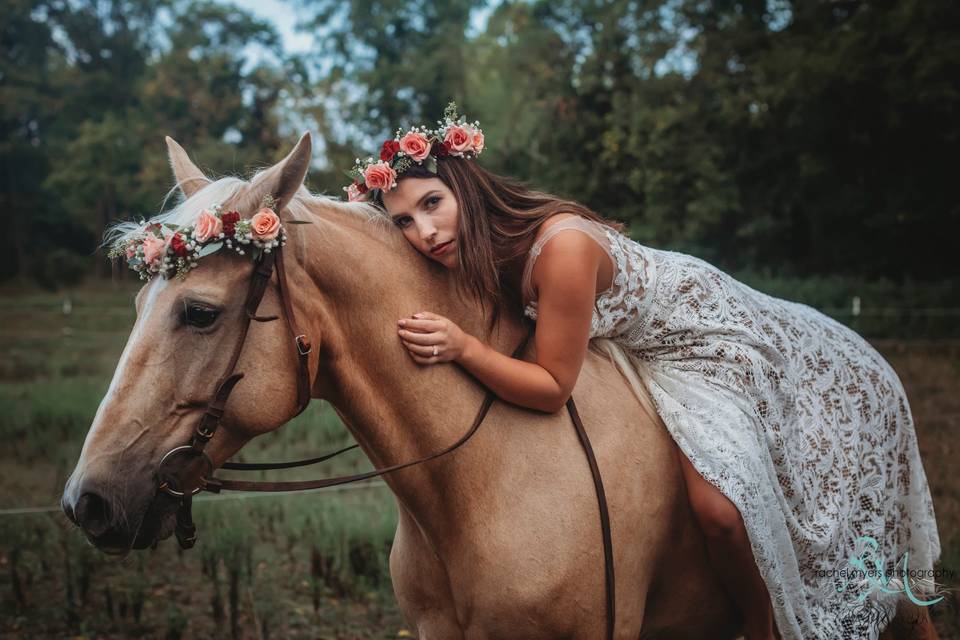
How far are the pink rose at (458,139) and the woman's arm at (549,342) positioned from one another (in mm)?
498

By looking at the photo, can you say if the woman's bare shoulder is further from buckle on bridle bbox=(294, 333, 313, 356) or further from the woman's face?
buckle on bridle bbox=(294, 333, 313, 356)

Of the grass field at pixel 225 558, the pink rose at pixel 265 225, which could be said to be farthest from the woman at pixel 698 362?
the grass field at pixel 225 558

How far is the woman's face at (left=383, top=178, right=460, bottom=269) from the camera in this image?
2486 mm

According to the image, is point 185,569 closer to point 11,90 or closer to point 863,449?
point 863,449

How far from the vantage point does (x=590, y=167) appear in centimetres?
2308

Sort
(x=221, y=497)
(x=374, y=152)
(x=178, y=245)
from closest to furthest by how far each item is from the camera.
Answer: (x=178, y=245) < (x=221, y=497) < (x=374, y=152)

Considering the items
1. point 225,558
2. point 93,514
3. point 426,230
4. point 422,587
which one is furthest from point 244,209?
point 225,558

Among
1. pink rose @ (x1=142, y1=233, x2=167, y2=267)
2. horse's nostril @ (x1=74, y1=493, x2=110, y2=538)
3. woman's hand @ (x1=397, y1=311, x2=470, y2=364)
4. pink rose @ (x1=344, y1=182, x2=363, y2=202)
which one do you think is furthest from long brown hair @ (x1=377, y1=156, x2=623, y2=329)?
horse's nostril @ (x1=74, y1=493, x2=110, y2=538)

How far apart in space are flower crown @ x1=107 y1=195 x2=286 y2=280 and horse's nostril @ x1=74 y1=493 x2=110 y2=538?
2.03ft

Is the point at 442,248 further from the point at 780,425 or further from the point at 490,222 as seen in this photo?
the point at 780,425

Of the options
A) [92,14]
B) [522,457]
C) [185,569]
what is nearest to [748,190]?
[185,569]

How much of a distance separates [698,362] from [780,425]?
39 cm

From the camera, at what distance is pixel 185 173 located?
8.13ft

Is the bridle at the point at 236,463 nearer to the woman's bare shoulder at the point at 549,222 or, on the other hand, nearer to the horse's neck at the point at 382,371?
the horse's neck at the point at 382,371
